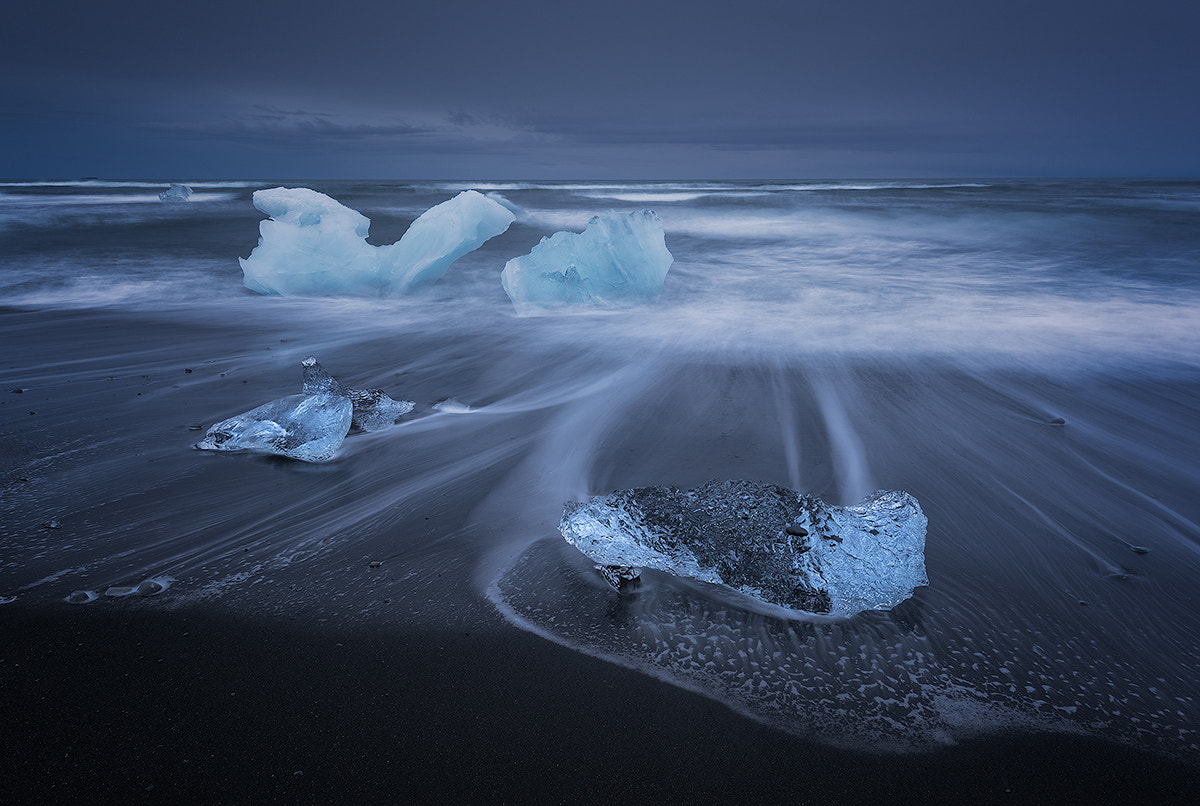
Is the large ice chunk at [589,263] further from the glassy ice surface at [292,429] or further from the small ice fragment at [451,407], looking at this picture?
the glassy ice surface at [292,429]

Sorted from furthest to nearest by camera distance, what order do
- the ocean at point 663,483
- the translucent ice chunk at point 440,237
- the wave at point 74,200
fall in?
the wave at point 74,200 → the translucent ice chunk at point 440,237 → the ocean at point 663,483

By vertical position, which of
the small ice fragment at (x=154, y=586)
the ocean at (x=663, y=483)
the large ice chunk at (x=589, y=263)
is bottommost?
the small ice fragment at (x=154, y=586)

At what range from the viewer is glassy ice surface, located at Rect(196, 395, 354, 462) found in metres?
2.93

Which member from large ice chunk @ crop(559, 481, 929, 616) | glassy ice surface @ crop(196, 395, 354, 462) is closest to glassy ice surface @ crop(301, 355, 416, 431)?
glassy ice surface @ crop(196, 395, 354, 462)

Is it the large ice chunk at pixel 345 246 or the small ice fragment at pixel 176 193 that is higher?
the small ice fragment at pixel 176 193

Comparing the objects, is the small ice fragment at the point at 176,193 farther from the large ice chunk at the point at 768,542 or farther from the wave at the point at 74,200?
the large ice chunk at the point at 768,542

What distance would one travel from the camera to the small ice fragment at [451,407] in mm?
3649

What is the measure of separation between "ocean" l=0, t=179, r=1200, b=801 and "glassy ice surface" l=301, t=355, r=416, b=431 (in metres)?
0.12

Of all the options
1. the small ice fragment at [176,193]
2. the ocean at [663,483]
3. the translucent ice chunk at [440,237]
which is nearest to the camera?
the ocean at [663,483]

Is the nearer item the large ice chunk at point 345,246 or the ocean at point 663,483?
the ocean at point 663,483

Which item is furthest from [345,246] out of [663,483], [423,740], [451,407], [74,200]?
[74,200]

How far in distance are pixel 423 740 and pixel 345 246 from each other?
6.87 m

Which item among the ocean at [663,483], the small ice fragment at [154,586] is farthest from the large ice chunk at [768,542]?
the small ice fragment at [154,586]

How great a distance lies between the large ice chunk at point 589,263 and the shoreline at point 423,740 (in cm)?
523
